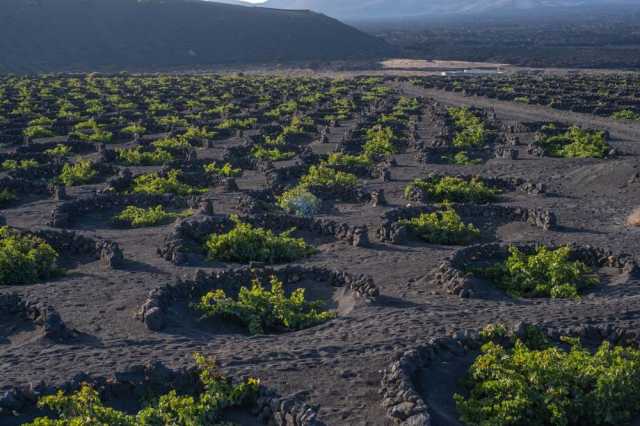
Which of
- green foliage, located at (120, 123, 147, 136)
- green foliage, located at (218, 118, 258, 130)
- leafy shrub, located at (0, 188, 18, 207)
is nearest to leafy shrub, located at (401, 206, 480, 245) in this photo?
leafy shrub, located at (0, 188, 18, 207)

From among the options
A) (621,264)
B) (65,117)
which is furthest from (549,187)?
(65,117)

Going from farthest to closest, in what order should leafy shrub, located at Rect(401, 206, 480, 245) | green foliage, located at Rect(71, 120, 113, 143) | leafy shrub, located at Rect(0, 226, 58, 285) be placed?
green foliage, located at Rect(71, 120, 113, 143)
leafy shrub, located at Rect(401, 206, 480, 245)
leafy shrub, located at Rect(0, 226, 58, 285)

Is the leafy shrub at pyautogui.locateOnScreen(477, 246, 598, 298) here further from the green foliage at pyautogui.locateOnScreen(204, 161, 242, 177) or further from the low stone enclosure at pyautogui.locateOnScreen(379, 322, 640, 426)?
the green foliage at pyautogui.locateOnScreen(204, 161, 242, 177)

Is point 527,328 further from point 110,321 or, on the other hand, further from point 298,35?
point 298,35

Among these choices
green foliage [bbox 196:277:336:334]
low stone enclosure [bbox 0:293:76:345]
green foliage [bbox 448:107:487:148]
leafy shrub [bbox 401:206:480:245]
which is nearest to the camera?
low stone enclosure [bbox 0:293:76:345]

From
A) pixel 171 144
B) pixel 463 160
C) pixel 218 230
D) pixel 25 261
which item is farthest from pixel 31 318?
pixel 463 160

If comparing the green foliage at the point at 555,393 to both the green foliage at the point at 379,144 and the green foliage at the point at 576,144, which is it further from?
the green foliage at the point at 576,144

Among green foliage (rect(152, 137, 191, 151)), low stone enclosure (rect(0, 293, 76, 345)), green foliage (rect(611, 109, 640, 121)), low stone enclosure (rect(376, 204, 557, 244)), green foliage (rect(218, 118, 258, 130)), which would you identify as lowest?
low stone enclosure (rect(0, 293, 76, 345))
